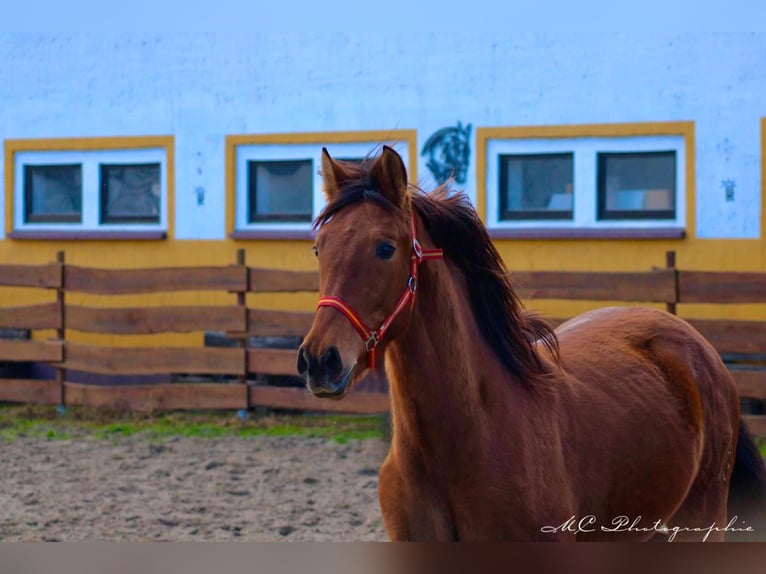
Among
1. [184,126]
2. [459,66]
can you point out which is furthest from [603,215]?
[184,126]

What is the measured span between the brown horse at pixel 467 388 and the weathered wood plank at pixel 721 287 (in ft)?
15.5

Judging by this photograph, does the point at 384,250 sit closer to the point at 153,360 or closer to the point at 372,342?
the point at 372,342

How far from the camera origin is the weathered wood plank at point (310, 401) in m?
8.52

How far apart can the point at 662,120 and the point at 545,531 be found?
626cm

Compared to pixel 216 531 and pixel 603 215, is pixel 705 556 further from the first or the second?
pixel 603 215

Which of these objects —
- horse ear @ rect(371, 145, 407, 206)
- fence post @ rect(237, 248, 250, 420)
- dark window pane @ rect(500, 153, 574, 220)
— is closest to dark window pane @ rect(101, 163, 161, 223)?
fence post @ rect(237, 248, 250, 420)

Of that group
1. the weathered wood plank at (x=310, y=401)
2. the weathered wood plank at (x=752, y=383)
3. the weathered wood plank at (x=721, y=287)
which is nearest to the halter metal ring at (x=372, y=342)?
the weathered wood plank at (x=310, y=401)

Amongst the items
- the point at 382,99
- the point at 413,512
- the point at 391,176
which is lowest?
the point at 413,512

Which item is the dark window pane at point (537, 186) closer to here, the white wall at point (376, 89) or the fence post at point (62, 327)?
the white wall at point (376, 89)

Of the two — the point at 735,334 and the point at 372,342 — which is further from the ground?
the point at 372,342

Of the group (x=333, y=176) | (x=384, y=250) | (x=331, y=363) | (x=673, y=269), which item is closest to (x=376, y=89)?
(x=673, y=269)

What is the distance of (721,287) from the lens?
8188 millimetres

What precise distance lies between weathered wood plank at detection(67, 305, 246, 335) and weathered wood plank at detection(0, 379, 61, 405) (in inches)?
23.3

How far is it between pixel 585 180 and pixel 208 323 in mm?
3573
